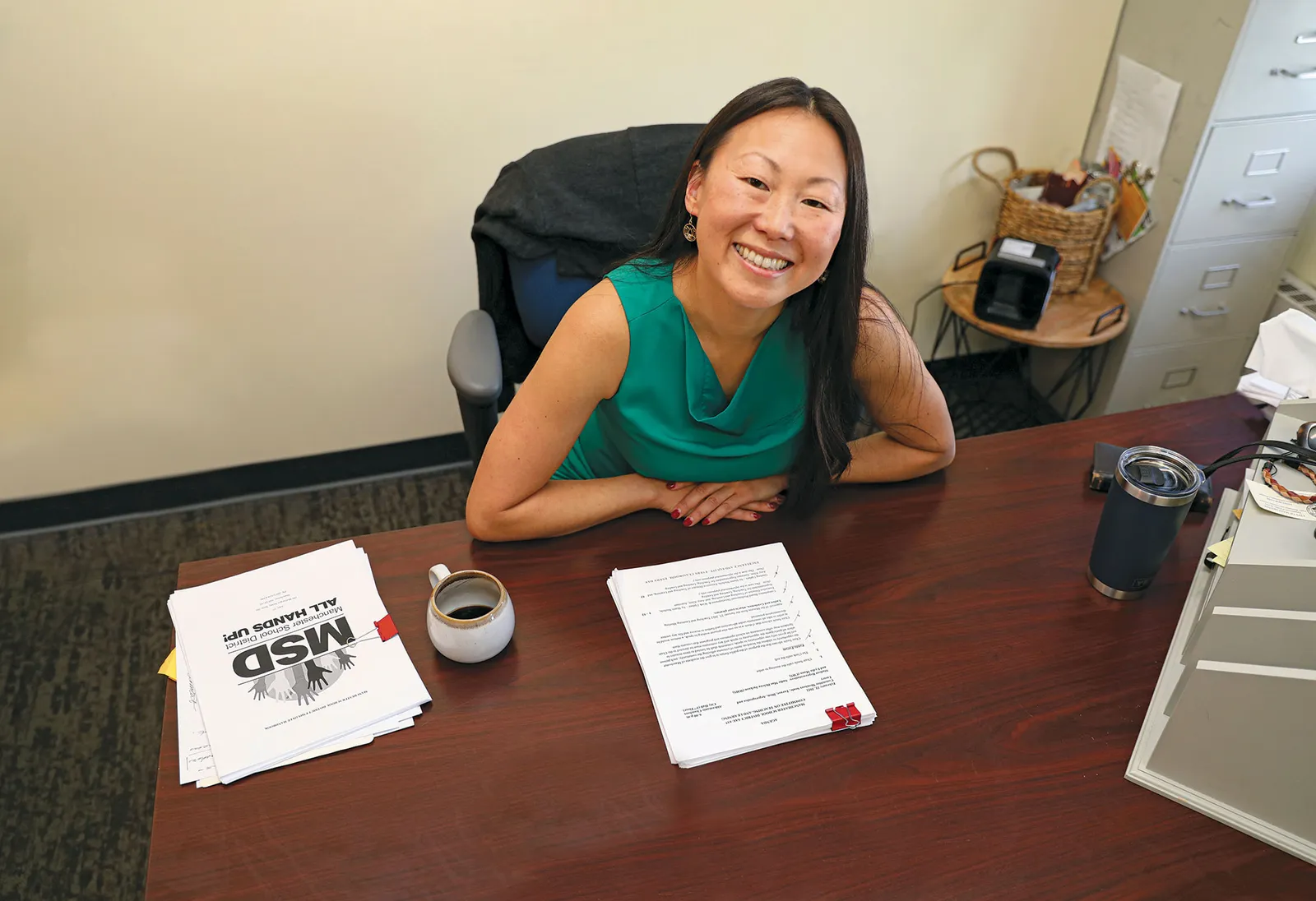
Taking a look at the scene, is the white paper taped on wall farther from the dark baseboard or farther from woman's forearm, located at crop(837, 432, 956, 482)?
the dark baseboard

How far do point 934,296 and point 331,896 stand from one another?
2.36m

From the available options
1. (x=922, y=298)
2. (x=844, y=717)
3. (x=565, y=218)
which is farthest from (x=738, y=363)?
(x=922, y=298)

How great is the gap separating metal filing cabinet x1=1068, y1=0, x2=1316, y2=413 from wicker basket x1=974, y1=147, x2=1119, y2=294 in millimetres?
103

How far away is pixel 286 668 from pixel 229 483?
1.62m

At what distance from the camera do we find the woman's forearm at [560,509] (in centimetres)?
124

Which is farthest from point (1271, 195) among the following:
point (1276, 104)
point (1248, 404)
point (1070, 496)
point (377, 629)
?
point (377, 629)

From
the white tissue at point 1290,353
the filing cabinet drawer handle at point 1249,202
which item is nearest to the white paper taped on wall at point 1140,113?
the filing cabinet drawer handle at point 1249,202

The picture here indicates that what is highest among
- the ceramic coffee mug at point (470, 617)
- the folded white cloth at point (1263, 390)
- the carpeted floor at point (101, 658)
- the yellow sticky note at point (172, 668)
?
the folded white cloth at point (1263, 390)

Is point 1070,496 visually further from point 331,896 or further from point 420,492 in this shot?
point 420,492

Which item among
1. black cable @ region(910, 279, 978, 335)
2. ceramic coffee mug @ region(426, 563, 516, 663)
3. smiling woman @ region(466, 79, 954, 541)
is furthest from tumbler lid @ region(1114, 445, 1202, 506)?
black cable @ region(910, 279, 978, 335)

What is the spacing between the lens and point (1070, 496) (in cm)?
135

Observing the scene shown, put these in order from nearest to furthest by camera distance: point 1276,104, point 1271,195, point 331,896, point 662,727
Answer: point 331,896 < point 662,727 < point 1276,104 < point 1271,195

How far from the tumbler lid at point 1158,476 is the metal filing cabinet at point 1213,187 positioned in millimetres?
1399

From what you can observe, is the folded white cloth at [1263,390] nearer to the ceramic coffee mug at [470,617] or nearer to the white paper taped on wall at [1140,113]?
the white paper taped on wall at [1140,113]
